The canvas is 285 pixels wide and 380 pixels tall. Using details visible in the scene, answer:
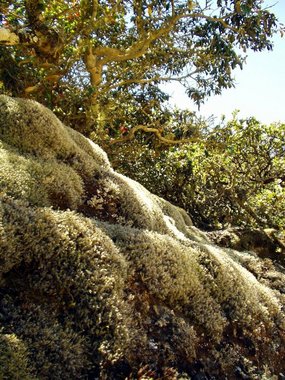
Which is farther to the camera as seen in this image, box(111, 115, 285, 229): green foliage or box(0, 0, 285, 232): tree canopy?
box(111, 115, 285, 229): green foliage

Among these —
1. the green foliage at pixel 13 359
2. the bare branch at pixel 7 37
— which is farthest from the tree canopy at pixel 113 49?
the green foliage at pixel 13 359

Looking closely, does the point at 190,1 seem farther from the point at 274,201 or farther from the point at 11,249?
the point at 11,249

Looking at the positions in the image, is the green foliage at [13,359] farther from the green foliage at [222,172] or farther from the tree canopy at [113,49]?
the green foliage at [222,172]

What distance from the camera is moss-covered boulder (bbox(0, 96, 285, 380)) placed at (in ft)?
12.4

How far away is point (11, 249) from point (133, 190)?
4745mm

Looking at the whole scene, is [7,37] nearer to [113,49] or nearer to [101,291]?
[113,49]

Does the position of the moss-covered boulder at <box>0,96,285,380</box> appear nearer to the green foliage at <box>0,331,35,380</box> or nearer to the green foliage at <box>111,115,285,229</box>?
the green foliage at <box>0,331,35,380</box>

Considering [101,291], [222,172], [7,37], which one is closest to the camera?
[101,291]

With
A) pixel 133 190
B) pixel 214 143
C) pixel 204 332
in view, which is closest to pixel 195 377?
pixel 204 332

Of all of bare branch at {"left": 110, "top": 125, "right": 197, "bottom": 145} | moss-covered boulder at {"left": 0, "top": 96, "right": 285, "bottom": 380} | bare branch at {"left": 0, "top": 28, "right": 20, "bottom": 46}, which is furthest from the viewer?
bare branch at {"left": 110, "top": 125, "right": 197, "bottom": 145}

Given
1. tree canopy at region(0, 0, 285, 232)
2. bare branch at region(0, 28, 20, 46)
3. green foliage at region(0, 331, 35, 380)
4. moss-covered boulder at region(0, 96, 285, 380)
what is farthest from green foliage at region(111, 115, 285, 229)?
green foliage at region(0, 331, 35, 380)

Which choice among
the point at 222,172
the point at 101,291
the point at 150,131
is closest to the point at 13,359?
the point at 101,291

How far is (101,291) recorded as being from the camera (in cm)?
433

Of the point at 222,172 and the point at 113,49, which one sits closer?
the point at 113,49
